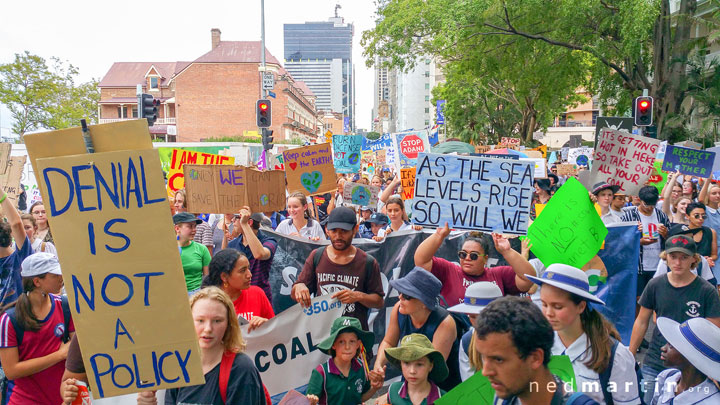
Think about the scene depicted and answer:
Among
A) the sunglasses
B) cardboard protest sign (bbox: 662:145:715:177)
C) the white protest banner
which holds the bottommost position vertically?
the white protest banner

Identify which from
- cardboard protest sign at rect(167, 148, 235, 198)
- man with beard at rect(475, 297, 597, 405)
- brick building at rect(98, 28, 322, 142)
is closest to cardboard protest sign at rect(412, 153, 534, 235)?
man with beard at rect(475, 297, 597, 405)

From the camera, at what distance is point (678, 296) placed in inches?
193

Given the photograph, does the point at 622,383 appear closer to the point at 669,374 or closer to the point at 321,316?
the point at 669,374

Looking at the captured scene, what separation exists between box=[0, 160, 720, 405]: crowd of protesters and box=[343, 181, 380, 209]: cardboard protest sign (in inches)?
152

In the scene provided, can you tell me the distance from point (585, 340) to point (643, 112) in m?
12.1

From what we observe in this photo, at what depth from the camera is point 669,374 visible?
10.4ft

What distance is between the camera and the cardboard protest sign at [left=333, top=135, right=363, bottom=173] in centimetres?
1541

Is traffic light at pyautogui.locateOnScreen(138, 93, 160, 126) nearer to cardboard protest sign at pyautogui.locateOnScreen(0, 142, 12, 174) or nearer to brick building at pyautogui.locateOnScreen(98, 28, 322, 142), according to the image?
cardboard protest sign at pyautogui.locateOnScreen(0, 142, 12, 174)

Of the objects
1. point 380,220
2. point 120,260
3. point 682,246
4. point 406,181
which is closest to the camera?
point 120,260

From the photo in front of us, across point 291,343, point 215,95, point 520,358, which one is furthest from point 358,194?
point 215,95

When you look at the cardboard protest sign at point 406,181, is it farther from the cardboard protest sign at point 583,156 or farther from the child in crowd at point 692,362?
the cardboard protest sign at point 583,156

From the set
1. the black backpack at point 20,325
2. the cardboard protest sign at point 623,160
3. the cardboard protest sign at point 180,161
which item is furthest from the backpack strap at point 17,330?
the cardboard protest sign at point 623,160

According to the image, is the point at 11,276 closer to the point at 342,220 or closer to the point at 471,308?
the point at 342,220

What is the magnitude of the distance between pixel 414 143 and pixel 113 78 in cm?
7414
